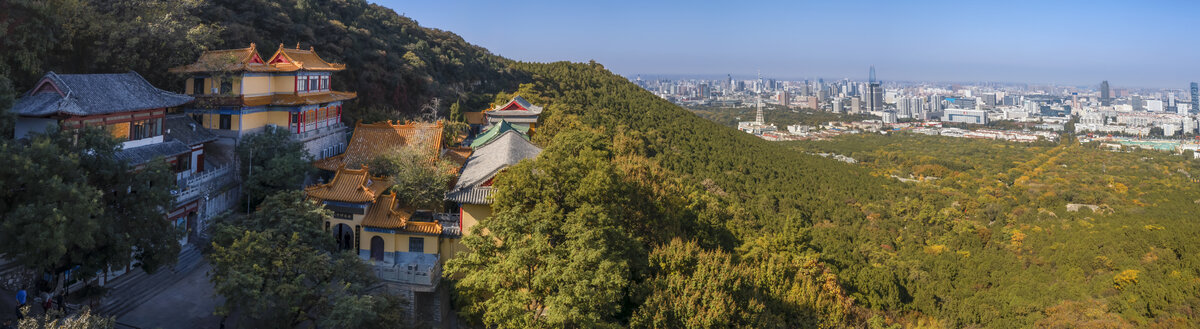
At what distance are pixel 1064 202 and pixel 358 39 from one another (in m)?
35.5

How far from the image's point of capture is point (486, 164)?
42.1 ft

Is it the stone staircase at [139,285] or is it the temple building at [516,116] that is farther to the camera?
the temple building at [516,116]

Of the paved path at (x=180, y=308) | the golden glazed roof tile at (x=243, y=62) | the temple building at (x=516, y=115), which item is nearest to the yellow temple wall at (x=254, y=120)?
the golden glazed roof tile at (x=243, y=62)

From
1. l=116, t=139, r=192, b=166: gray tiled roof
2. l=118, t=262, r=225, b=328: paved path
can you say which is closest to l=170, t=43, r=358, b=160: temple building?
l=116, t=139, r=192, b=166: gray tiled roof

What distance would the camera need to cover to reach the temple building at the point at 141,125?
1048 cm

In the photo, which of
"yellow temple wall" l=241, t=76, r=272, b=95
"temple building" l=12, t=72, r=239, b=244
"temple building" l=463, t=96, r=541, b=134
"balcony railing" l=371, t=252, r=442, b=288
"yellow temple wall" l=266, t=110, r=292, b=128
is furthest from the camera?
"temple building" l=463, t=96, r=541, b=134

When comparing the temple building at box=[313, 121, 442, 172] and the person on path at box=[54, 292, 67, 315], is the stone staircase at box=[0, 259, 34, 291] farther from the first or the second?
the temple building at box=[313, 121, 442, 172]

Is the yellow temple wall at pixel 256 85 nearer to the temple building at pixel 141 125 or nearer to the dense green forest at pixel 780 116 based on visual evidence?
the temple building at pixel 141 125

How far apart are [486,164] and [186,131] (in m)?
6.14

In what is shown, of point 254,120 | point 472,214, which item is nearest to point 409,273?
point 472,214

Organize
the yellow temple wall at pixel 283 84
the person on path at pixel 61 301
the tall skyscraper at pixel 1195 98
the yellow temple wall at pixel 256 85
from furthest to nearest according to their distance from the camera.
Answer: the tall skyscraper at pixel 1195 98
the yellow temple wall at pixel 283 84
the yellow temple wall at pixel 256 85
the person on path at pixel 61 301

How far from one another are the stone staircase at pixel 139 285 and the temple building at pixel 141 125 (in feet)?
1.95

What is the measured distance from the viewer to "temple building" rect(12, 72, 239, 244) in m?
10.5

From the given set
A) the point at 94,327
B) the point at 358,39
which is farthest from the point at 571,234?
the point at 358,39
